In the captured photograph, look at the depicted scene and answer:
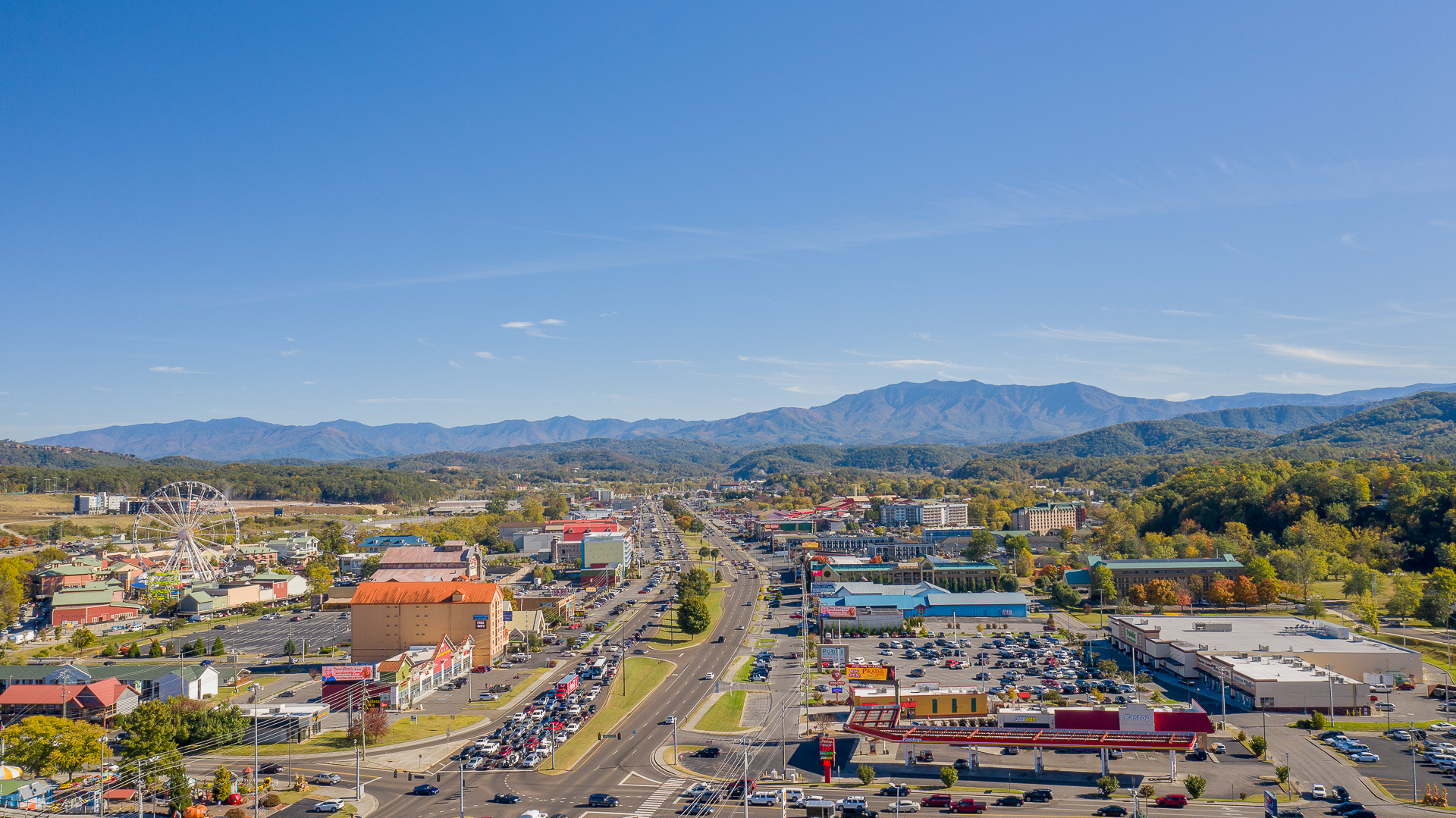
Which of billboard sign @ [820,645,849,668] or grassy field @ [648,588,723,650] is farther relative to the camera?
grassy field @ [648,588,723,650]

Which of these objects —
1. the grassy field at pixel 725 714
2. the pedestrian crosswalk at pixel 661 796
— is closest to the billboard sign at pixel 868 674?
the grassy field at pixel 725 714

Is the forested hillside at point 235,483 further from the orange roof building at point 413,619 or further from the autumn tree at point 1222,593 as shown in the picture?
the autumn tree at point 1222,593

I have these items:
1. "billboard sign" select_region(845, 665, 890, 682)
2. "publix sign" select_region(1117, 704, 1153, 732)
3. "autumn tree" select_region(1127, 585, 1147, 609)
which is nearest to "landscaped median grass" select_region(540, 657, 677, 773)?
"billboard sign" select_region(845, 665, 890, 682)

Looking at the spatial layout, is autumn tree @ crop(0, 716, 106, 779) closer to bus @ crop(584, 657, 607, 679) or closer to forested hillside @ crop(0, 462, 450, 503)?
bus @ crop(584, 657, 607, 679)

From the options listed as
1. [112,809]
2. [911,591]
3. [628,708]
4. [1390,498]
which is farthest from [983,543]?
[112,809]

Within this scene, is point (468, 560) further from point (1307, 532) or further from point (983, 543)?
point (1307, 532)
